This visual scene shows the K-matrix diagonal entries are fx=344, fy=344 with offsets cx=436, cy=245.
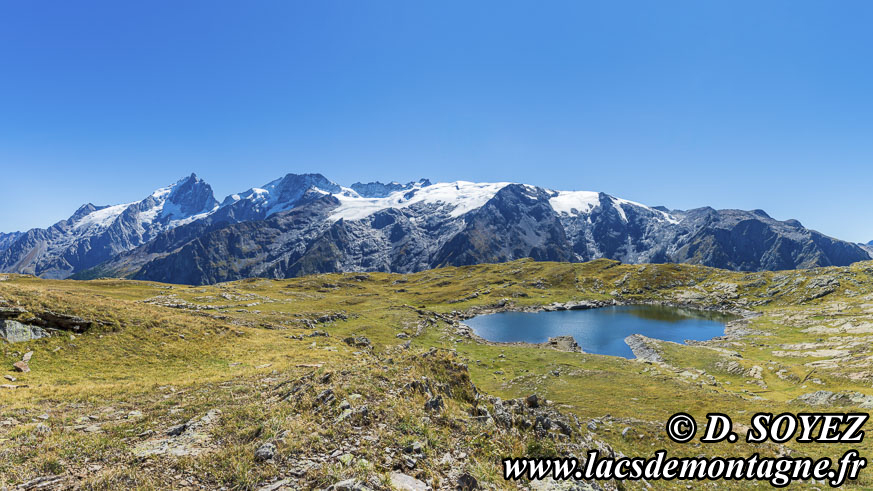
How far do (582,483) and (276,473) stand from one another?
13652 mm

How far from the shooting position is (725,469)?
22.2 m

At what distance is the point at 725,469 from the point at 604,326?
355 ft

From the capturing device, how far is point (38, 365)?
87.9ft

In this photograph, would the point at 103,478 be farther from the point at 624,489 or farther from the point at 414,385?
the point at 624,489

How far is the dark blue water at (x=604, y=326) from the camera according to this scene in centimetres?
10200

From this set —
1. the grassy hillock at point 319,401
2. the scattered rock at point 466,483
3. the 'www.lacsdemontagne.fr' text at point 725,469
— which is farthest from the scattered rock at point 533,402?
the scattered rock at point 466,483

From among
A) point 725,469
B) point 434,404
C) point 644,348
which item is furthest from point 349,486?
point 644,348

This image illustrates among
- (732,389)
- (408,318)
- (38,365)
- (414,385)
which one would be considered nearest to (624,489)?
(414,385)

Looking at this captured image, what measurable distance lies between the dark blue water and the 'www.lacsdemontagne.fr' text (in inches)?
2664

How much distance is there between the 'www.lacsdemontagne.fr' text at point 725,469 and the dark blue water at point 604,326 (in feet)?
222

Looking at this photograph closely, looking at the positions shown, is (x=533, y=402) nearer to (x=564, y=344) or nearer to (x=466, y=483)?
(x=466, y=483)

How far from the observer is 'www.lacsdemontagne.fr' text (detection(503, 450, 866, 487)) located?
1886cm

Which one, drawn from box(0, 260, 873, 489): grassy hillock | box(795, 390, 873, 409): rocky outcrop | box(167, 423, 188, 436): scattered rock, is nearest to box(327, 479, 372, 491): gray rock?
box(0, 260, 873, 489): grassy hillock

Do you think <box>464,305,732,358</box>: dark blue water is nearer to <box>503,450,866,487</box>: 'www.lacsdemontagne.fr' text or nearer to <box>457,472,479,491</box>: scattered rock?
<box>503,450,866,487</box>: 'www.lacsdemontagne.fr' text
